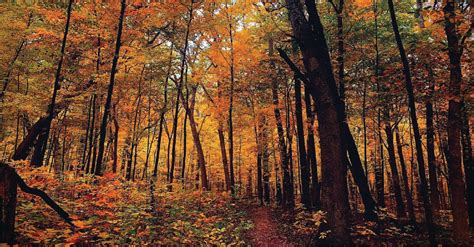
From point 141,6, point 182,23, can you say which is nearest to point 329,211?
point 141,6

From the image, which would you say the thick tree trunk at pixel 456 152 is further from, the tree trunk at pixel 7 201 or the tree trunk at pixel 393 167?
the tree trunk at pixel 7 201

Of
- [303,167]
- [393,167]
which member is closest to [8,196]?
[303,167]

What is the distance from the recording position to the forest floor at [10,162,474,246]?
16.1 ft

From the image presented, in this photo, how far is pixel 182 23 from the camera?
1566 cm

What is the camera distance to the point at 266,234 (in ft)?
35.9

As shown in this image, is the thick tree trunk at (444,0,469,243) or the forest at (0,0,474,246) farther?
the thick tree trunk at (444,0,469,243)

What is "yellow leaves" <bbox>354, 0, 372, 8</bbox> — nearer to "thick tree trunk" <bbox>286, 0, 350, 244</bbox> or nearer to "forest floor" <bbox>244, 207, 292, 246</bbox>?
"thick tree trunk" <bbox>286, 0, 350, 244</bbox>

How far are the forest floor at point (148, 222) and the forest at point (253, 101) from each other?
0.06 metres

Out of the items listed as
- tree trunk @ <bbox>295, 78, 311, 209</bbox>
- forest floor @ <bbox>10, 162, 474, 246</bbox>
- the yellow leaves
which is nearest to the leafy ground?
forest floor @ <bbox>10, 162, 474, 246</bbox>

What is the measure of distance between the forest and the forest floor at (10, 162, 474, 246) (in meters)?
0.06

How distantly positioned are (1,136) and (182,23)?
59.6ft

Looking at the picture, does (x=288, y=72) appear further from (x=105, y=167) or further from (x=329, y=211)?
(x=105, y=167)

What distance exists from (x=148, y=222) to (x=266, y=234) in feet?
19.2

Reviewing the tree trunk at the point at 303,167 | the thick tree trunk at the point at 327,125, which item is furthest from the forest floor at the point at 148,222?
the tree trunk at the point at 303,167
